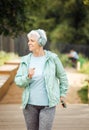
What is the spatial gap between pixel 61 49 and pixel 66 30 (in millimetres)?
1922

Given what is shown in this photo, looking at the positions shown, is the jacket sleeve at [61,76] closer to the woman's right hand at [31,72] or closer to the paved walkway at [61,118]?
the woman's right hand at [31,72]

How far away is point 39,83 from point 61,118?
4681mm

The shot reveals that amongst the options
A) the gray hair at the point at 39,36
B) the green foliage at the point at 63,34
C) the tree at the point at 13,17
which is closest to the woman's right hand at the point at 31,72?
the gray hair at the point at 39,36

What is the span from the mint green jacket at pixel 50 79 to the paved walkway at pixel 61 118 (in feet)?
10.8

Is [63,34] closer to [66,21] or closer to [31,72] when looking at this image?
[66,21]

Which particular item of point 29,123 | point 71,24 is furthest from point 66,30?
point 29,123

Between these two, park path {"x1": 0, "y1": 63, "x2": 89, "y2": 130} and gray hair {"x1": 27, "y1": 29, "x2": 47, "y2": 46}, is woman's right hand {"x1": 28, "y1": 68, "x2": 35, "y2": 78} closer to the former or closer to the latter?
gray hair {"x1": 27, "y1": 29, "x2": 47, "y2": 46}

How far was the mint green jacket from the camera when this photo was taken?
23.4 feet

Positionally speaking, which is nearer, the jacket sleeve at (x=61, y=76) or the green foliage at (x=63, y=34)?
the jacket sleeve at (x=61, y=76)

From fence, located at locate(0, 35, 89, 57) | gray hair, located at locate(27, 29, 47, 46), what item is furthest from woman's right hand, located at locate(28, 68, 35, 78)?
fence, located at locate(0, 35, 89, 57)

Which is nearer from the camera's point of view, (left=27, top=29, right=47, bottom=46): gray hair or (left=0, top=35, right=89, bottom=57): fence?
(left=27, top=29, right=47, bottom=46): gray hair

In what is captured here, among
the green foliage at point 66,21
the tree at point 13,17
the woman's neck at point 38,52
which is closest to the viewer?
the woman's neck at point 38,52

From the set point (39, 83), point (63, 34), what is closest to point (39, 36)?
point (39, 83)

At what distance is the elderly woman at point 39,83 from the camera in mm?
7137
